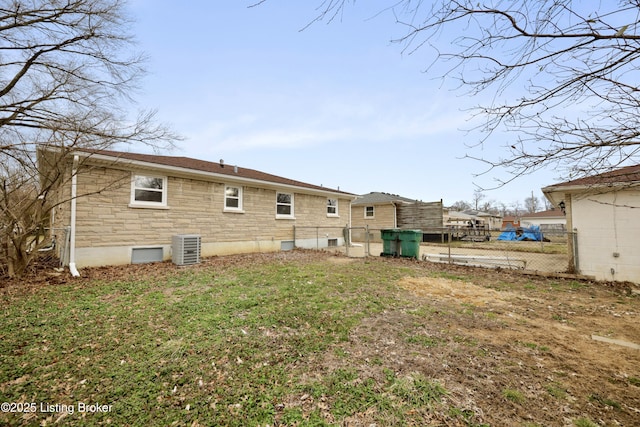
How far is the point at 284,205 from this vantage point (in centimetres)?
1293

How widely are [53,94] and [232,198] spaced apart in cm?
590

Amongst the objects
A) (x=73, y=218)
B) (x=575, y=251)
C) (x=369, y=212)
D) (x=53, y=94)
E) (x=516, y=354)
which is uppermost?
(x=53, y=94)

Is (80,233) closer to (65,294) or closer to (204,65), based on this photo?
(65,294)

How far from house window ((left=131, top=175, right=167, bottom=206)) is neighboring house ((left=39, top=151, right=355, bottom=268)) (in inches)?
1.0

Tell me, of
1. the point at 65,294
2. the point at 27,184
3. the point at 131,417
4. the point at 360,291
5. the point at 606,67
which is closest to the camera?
the point at 606,67

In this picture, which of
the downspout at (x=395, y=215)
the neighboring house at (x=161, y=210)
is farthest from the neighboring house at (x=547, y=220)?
the neighboring house at (x=161, y=210)

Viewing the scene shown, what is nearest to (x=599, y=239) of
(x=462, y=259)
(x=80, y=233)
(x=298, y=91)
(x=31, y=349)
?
(x=462, y=259)

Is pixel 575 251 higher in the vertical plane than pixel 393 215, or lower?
lower

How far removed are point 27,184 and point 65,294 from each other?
398 centimetres

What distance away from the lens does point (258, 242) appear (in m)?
11.6

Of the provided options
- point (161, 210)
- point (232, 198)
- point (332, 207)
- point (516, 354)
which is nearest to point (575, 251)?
point (516, 354)

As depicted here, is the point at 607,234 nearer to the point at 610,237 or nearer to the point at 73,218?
the point at 610,237

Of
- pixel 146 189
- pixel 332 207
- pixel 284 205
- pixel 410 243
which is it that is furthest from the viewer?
pixel 332 207

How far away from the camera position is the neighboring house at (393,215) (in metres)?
18.7
